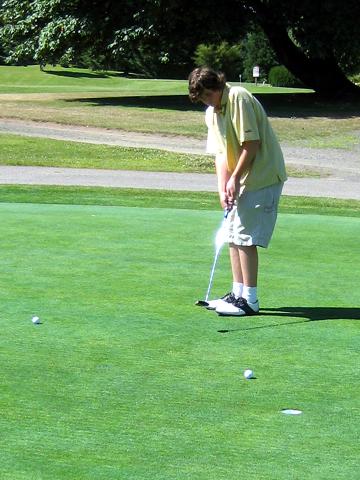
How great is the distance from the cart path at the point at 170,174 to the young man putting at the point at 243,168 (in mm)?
9767

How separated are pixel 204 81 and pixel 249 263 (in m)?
1.25

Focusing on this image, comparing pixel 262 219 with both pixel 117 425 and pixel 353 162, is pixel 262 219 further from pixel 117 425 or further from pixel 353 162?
pixel 353 162

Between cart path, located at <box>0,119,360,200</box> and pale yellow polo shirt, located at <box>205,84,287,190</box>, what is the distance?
9.87 metres

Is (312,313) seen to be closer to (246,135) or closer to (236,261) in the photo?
(236,261)

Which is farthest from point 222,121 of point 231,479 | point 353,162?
point 353,162

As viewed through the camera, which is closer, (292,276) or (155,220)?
(292,276)

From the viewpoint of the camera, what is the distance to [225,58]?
187ft

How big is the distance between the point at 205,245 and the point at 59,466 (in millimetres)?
5507

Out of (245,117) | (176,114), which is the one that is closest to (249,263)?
(245,117)

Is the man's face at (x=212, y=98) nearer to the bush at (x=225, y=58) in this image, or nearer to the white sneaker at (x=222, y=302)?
the white sneaker at (x=222, y=302)

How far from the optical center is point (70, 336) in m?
5.98

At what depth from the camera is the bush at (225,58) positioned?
51.5m

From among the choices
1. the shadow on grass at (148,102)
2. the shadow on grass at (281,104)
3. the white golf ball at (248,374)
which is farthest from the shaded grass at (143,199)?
the shadow on grass at (148,102)

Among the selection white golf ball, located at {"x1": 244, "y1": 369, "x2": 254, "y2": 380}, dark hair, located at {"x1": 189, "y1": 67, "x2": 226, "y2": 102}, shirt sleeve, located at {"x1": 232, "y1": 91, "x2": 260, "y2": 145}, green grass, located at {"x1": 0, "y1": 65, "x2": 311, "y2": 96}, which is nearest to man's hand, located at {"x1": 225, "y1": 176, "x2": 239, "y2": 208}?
shirt sleeve, located at {"x1": 232, "y1": 91, "x2": 260, "y2": 145}
